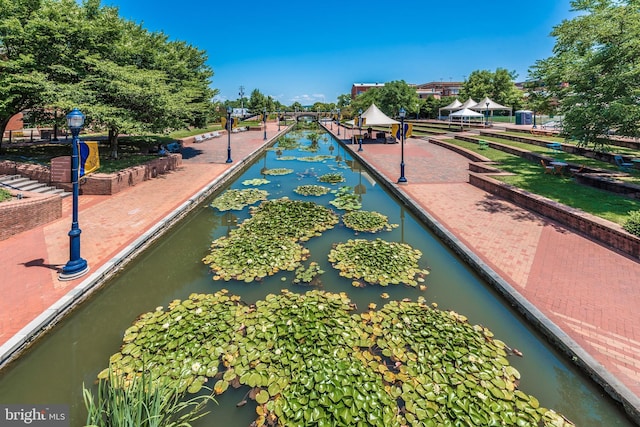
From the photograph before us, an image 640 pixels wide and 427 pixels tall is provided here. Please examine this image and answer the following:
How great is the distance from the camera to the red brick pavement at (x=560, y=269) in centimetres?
464

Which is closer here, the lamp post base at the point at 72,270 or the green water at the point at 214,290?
the green water at the point at 214,290

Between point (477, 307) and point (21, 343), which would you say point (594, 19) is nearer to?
point (477, 307)

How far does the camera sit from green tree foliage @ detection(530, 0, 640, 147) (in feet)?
31.8

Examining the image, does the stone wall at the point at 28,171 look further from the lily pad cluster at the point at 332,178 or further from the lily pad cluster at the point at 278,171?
the lily pad cluster at the point at 332,178

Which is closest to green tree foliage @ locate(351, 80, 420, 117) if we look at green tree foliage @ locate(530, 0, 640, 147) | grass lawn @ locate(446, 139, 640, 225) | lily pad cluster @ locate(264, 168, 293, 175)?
lily pad cluster @ locate(264, 168, 293, 175)

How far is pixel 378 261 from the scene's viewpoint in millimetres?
7477

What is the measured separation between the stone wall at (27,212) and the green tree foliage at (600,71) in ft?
56.1

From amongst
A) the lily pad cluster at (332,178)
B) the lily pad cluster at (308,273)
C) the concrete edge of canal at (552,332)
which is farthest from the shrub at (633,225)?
the lily pad cluster at (332,178)

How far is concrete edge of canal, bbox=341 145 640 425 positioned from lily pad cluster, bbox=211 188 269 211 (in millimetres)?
7385

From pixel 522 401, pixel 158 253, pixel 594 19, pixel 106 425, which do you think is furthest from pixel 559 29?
pixel 106 425

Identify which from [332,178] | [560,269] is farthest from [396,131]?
[560,269]

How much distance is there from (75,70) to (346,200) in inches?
531

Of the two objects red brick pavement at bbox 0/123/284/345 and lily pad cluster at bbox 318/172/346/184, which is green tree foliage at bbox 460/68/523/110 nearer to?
lily pad cluster at bbox 318/172/346/184

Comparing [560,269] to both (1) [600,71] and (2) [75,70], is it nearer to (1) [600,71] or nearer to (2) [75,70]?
(1) [600,71]
